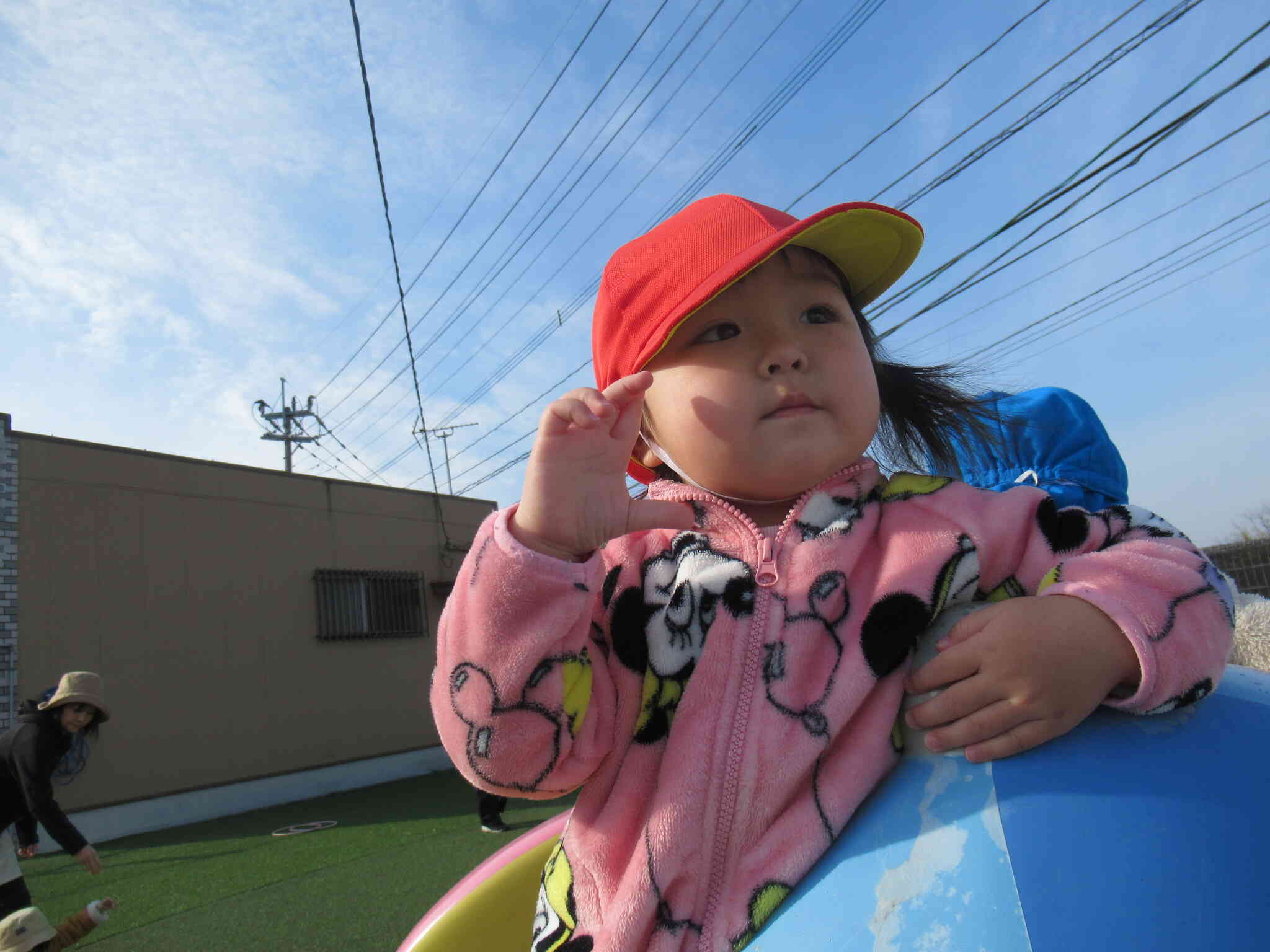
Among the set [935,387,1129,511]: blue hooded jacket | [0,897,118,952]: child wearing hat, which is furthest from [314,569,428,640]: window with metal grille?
[935,387,1129,511]: blue hooded jacket

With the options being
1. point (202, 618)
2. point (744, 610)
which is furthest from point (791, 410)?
point (202, 618)

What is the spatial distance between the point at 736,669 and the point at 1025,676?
32cm

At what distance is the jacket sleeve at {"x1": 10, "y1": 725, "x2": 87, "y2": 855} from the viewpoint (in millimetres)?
4457

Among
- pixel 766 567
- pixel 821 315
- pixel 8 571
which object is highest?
pixel 8 571

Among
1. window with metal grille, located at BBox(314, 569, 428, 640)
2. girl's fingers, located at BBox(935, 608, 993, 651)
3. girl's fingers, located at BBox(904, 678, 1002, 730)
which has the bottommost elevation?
girl's fingers, located at BBox(904, 678, 1002, 730)

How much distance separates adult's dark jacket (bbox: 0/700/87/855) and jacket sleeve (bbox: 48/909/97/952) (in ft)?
1.41

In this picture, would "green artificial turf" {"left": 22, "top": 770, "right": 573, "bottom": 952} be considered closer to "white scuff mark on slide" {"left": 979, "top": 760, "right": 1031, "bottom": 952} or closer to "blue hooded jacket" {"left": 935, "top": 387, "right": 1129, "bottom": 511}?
"blue hooded jacket" {"left": 935, "top": 387, "right": 1129, "bottom": 511}

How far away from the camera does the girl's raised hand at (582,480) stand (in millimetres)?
1031

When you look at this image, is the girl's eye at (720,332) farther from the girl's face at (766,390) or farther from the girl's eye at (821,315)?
the girl's eye at (821,315)

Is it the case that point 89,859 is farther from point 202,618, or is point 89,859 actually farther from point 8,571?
point 202,618

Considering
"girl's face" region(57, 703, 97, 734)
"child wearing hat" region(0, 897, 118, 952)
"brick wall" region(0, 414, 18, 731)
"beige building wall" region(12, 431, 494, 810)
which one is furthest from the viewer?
"beige building wall" region(12, 431, 494, 810)

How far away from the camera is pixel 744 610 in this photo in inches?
42.5

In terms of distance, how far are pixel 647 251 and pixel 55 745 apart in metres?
4.99

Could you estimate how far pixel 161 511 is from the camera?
36.8 feet
